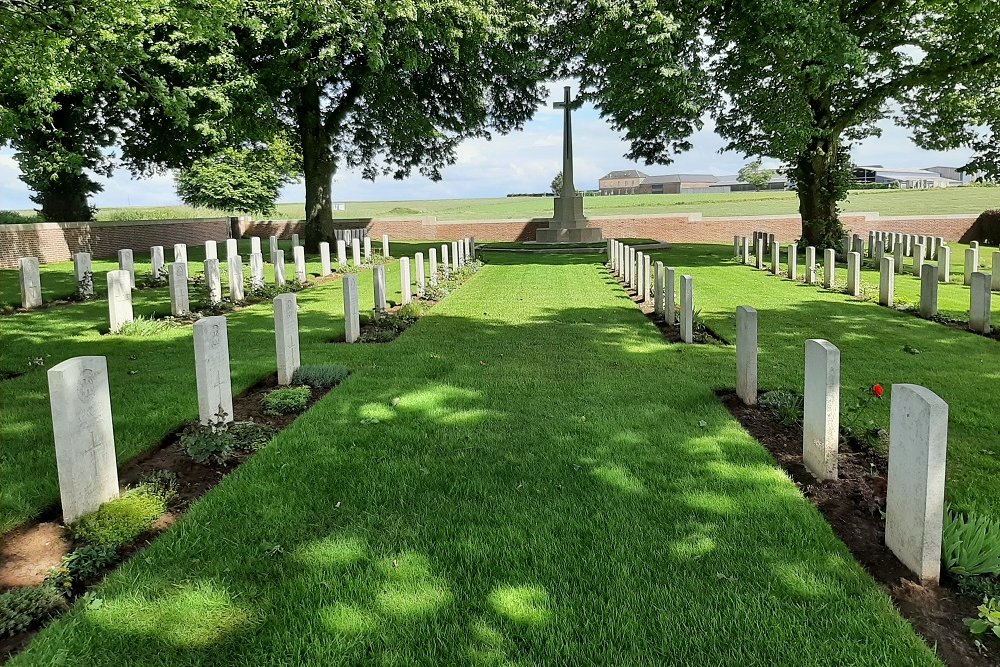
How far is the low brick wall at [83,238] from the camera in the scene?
22.1 metres

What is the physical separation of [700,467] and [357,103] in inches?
993

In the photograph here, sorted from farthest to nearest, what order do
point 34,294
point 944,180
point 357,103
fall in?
point 944,180 → point 357,103 → point 34,294

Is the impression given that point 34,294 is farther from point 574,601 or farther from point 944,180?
point 944,180

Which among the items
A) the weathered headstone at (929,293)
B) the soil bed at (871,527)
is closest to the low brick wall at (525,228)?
the weathered headstone at (929,293)

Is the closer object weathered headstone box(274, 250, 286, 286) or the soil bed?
the soil bed

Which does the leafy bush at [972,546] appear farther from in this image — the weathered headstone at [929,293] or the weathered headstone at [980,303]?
the weathered headstone at [929,293]

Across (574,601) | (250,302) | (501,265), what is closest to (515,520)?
(574,601)

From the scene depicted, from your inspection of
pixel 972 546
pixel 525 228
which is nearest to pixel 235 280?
pixel 972 546

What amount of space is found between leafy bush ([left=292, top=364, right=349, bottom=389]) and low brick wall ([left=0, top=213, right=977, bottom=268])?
23.4 meters

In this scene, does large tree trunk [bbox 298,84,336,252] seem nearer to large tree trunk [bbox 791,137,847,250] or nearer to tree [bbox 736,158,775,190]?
large tree trunk [bbox 791,137,847,250]

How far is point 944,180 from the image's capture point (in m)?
98.4

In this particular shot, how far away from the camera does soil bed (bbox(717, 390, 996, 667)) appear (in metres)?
2.92

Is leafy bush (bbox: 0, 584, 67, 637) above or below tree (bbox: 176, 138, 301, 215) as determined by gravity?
below

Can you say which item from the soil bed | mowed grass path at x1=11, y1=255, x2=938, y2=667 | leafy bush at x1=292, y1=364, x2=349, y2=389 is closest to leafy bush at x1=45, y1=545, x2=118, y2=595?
mowed grass path at x1=11, y1=255, x2=938, y2=667
